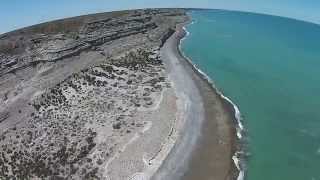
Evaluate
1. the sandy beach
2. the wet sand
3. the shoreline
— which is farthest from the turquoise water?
the sandy beach

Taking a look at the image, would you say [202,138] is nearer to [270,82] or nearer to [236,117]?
[236,117]

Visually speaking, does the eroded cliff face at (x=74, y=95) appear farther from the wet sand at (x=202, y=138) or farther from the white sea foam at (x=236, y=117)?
the white sea foam at (x=236, y=117)

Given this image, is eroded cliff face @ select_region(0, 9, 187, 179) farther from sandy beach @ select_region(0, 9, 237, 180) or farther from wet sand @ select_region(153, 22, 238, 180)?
wet sand @ select_region(153, 22, 238, 180)

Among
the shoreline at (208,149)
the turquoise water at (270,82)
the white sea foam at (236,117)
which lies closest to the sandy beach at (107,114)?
the shoreline at (208,149)

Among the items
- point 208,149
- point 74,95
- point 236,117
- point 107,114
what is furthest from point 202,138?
point 74,95

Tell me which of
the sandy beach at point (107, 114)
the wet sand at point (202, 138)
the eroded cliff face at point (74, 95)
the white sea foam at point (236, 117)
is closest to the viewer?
the wet sand at point (202, 138)
